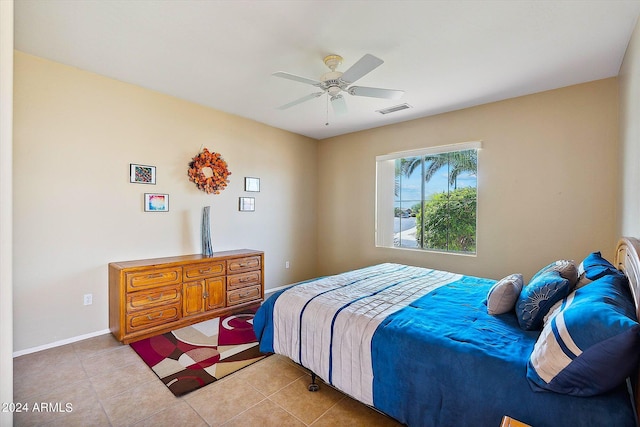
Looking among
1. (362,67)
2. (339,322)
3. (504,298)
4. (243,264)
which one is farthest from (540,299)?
(243,264)

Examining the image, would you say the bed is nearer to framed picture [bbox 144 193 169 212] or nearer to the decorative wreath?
framed picture [bbox 144 193 169 212]

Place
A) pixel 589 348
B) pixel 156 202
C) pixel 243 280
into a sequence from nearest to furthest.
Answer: pixel 589 348 < pixel 156 202 < pixel 243 280

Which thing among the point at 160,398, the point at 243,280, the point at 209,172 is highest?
the point at 209,172

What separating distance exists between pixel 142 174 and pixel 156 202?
36cm

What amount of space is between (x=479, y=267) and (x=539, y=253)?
0.68 m

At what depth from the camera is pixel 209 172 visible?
156 inches

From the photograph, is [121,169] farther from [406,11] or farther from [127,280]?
[406,11]

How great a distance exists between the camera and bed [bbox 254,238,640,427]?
44.9 inches

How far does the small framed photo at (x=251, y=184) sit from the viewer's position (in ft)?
14.7

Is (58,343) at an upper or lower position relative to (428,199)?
lower

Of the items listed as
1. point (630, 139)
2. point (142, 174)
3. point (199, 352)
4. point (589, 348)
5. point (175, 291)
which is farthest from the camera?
point (142, 174)

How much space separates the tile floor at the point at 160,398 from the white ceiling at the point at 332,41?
2.78 meters

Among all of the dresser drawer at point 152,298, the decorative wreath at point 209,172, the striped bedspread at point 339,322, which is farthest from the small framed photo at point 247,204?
the striped bedspread at point 339,322

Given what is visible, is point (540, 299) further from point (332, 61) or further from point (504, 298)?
point (332, 61)
